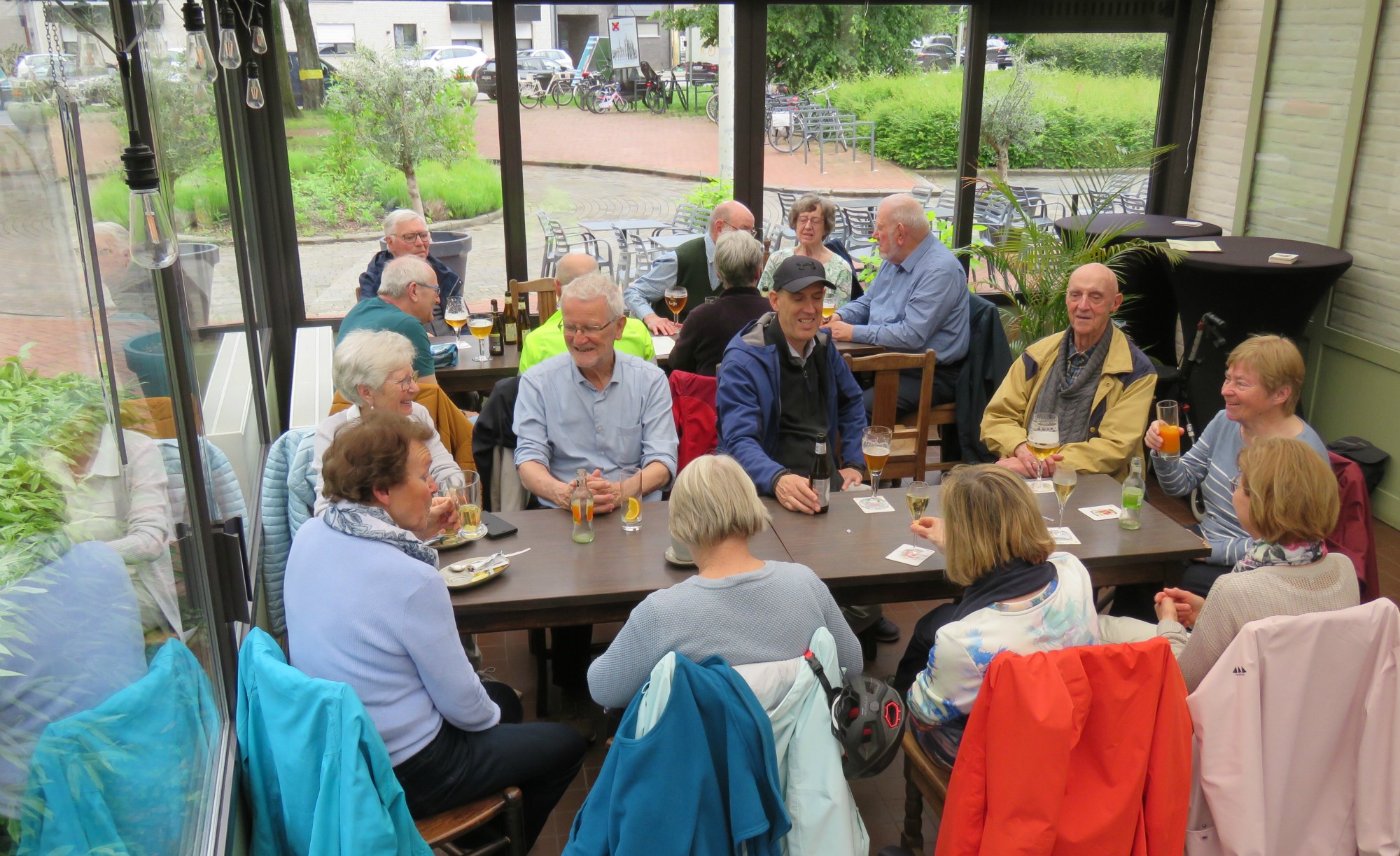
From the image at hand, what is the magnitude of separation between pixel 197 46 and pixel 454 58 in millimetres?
4050

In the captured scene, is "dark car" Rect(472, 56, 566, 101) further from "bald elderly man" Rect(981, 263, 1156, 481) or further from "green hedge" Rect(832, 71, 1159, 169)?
"bald elderly man" Rect(981, 263, 1156, 481)

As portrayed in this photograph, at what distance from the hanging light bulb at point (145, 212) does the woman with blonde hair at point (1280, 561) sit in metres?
2.32

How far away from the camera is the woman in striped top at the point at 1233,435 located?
3334mm

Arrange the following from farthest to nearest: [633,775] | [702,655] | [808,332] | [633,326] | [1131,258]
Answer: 1. [1131,258]
2. [633,326]
3. [808,332]
4. [702,655]
5. [633,775]

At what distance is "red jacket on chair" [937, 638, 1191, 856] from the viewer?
2.22 metres

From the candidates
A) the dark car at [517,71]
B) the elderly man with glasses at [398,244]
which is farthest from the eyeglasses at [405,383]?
the dark car at [517,71]

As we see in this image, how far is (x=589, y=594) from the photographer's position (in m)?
2.85

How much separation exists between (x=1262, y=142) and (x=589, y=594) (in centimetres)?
543

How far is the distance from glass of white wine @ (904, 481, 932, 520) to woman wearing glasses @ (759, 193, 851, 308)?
238 cm

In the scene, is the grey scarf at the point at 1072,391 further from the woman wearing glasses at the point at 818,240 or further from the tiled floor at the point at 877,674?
the woman wearing glasses at the point at 818,240

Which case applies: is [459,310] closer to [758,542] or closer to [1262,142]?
[758,542]

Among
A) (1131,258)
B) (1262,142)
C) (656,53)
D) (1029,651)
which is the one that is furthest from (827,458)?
(1262,142)

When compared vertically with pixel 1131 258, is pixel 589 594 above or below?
below


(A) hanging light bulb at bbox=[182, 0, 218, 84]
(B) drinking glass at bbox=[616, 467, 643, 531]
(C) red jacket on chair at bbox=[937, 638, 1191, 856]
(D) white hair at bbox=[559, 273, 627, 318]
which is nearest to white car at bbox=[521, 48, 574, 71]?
(D) white hair at bbox=[559, 273, 627, 318]
